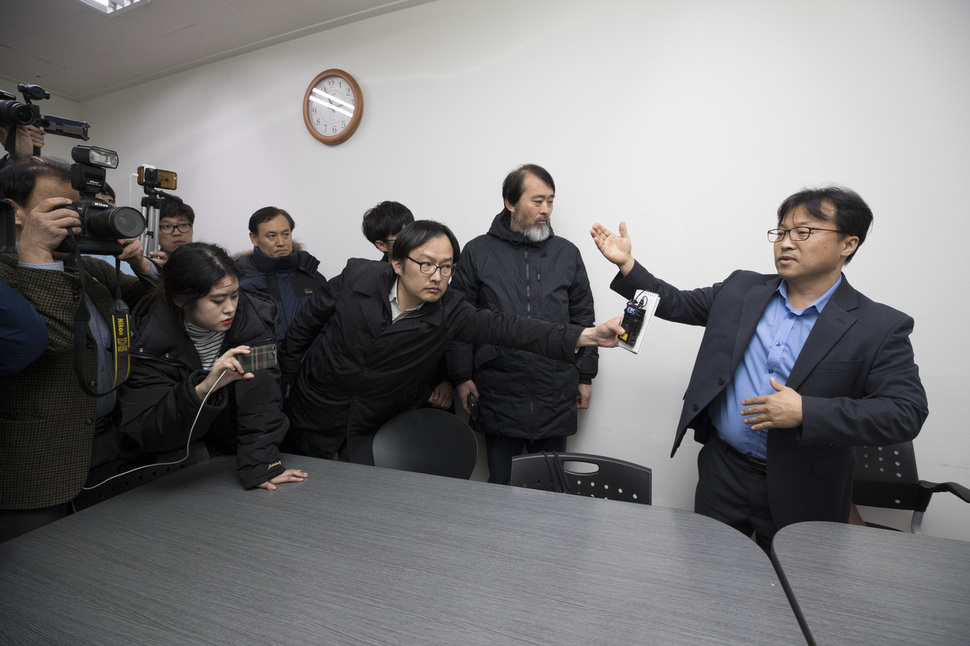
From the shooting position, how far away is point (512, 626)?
88 cm

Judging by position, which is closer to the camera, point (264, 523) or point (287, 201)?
point (264, 523)

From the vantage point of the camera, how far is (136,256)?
182 cm

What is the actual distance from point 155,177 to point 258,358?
122cm

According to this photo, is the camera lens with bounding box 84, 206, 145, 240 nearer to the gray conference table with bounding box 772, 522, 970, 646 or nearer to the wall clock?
the gray conference table with bounding box 772, 522, 970, 646

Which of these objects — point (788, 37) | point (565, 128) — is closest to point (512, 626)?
point (565, 128)

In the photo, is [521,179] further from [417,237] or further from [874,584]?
[874,584]

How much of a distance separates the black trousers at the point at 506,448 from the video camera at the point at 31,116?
6.58 feet

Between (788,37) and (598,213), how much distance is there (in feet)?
3.55

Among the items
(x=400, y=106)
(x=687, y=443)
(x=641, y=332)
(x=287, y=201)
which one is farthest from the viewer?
(x=287, y=201)

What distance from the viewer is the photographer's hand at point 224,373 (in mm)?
1292

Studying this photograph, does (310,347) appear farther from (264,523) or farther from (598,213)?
(598,213)

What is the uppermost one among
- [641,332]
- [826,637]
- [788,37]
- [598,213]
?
[788,37]

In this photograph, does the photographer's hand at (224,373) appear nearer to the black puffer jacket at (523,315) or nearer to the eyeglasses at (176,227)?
the black puffer jacket at (523,315)

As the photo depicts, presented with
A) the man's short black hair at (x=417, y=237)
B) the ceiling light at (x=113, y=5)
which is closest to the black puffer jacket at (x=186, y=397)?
the man's short black hair at (x=417, y=237)
